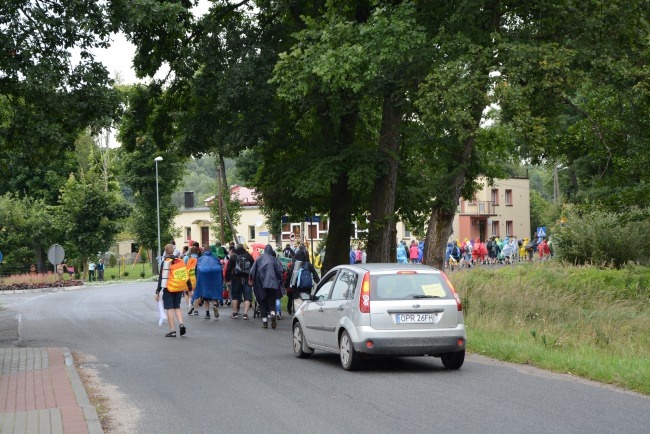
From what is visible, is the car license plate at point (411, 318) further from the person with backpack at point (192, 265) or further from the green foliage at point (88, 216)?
the green foliage at point (88, 216)

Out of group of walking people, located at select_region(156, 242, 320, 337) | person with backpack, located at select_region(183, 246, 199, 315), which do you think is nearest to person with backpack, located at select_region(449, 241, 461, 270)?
person with backpack, located at select_region(183, 246, 199, 315)

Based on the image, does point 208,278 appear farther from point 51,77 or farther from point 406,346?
point 406,346

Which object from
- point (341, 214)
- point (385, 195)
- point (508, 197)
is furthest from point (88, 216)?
point (508, 197)

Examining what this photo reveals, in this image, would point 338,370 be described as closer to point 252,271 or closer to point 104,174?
point 252,271

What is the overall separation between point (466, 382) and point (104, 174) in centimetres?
6804

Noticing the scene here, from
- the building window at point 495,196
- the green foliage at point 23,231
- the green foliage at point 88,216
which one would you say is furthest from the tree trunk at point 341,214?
the building window at point 495,196

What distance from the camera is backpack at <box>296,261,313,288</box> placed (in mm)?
23609

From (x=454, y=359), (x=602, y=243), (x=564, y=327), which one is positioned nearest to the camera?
(x=454, y=359)

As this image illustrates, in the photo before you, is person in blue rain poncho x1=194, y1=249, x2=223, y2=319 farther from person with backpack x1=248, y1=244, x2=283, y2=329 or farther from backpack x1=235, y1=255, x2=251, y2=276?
person with backpack x1=248, y1=244, x2=283, y2=329

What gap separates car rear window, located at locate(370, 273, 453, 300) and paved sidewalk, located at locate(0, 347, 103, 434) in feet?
13.2

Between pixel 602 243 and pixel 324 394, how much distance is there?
33.2 m

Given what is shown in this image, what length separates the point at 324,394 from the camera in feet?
37.0

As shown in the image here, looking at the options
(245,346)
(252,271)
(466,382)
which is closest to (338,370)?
(466,382)

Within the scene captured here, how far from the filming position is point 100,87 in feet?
71.6
